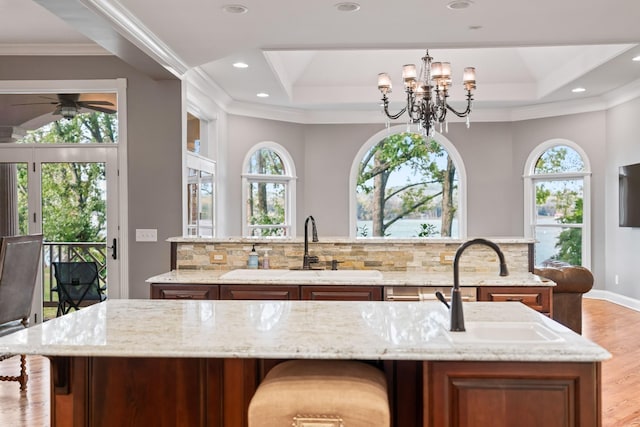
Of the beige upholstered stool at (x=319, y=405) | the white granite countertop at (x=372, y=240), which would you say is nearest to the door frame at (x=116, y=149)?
the white granite countertop at (x=372, y=240)

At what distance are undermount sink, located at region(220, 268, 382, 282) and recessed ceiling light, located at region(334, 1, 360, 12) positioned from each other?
1.85 meters

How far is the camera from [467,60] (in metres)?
6.93

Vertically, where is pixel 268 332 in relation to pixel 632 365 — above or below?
above

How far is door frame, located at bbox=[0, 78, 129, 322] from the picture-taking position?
5.01m

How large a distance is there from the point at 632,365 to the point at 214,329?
3.80 meters

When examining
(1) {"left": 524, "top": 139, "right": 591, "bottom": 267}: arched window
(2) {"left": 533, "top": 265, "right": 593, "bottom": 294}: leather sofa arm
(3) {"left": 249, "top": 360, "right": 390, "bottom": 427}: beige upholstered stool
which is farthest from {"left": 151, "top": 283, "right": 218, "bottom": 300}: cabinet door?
(1) {"left": 524, "top": 139, "right": 591, "bottom": 267}: arched window

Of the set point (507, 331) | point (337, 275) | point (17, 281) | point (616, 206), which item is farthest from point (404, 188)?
point (507, 331)

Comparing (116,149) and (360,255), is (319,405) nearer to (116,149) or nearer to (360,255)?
(360,255)

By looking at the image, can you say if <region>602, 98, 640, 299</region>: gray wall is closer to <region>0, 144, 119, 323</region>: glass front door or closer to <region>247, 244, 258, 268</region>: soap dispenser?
<region>247, 244, 258, 268</region>: soap dispenser

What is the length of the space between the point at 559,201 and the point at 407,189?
2.26 m

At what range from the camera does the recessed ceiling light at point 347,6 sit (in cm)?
355

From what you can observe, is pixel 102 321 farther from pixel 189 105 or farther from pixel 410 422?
pixel 189 105

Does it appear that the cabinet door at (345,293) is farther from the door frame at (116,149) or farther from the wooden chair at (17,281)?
the door frame at (116,149)

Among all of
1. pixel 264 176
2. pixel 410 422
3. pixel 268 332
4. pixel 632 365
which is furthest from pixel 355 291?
pixel 264 176
